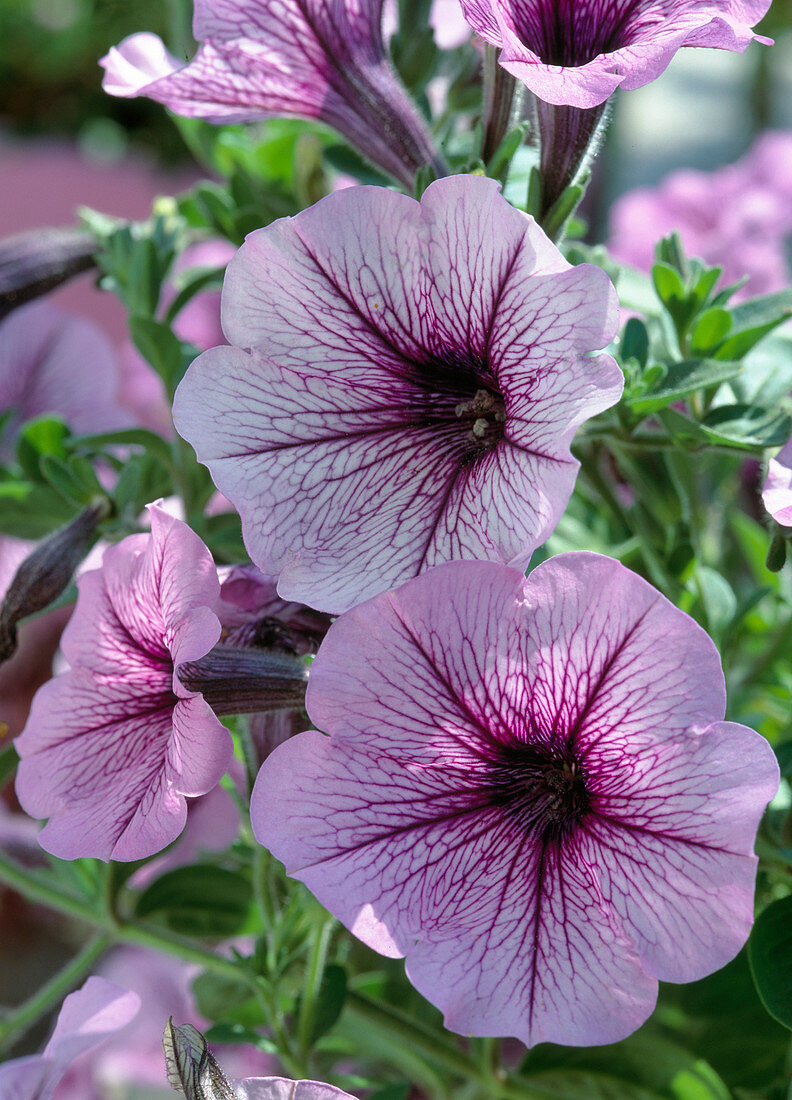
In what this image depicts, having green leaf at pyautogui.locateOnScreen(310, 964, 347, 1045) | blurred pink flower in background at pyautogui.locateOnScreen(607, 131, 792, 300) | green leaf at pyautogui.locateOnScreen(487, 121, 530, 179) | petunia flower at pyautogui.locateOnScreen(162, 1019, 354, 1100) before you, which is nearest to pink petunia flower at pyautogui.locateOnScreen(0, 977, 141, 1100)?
petunia flower at pyautogui.locateOnScreen(162, 1019, 354, 1100)

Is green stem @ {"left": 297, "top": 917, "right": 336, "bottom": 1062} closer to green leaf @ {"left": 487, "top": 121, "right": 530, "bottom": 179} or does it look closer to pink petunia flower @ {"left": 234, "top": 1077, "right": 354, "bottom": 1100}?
pink petunia flower @ {"left": 234, "top": 1077, "right": 354, "bottom": 1100}

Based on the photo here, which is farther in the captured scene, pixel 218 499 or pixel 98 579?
pixel 218 499

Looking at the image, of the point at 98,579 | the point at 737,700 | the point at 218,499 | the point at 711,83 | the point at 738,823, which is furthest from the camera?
the point at 711,83

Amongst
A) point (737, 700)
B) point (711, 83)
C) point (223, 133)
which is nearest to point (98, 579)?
point (737, 700)

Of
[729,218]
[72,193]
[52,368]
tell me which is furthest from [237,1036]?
[72,193]

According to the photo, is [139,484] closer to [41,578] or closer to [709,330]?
[41,578]

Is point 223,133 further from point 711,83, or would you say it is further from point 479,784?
point 711,83
